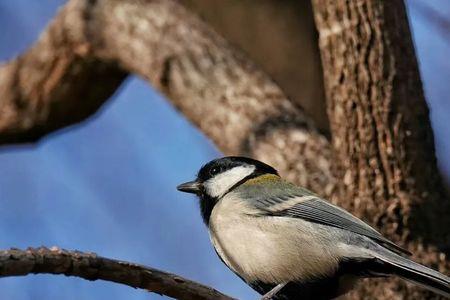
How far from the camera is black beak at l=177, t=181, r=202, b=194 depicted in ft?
12.0

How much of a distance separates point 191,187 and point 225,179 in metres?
0.14

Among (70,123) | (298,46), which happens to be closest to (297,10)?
(298,46)

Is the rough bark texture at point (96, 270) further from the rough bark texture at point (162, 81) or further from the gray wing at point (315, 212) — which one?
the rough bark texture at point (162, 81)

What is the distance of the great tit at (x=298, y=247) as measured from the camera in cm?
309

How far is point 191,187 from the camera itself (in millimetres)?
3672

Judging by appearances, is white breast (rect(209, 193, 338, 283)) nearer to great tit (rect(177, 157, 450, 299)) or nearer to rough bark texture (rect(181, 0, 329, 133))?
great tit (rect(177, 157, 450, 299))

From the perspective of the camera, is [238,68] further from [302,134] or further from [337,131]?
[337,131]

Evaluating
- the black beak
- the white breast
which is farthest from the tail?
the black beak

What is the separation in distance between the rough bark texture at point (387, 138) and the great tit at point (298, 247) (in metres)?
0.39

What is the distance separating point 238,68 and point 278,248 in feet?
5.60

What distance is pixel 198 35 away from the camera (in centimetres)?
483

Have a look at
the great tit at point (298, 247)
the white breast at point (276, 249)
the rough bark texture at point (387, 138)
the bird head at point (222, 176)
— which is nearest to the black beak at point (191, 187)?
the bird head at point (222, 176)

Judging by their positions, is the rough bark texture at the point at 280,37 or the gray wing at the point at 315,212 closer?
the gray wing at the point at 315,212

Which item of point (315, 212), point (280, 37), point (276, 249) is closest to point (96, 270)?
point (276, 249)
